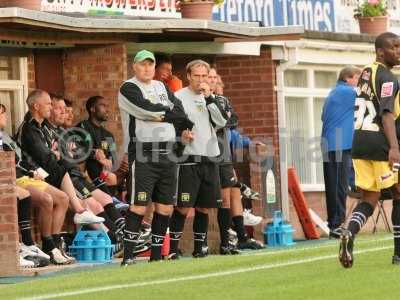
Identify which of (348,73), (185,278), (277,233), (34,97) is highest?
(348,73)

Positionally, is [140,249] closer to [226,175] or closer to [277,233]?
[226,175]

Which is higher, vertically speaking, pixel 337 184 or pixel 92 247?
pixel 337 184

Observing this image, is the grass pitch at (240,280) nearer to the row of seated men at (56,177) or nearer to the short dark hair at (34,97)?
the row of seated men at (56,177)

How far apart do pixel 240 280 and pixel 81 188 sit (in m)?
5.91

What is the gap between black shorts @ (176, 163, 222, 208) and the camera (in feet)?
56.5

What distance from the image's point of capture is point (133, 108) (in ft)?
52.9

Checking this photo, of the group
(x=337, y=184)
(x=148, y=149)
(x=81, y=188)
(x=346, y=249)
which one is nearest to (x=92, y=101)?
(x=81, y=188)

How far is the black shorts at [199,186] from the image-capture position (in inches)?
678

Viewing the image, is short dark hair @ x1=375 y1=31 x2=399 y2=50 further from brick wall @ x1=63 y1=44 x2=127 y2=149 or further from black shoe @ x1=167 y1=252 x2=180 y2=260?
brick wall @ x1=63 y1=44 x2=127 y2=149

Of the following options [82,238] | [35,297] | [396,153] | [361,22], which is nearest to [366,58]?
[361,22]

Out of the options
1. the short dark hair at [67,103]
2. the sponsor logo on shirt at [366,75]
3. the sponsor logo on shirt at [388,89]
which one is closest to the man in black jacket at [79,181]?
the short dark hair at [67,103]

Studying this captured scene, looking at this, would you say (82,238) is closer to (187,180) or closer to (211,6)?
(187,180)

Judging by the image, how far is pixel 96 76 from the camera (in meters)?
20.9

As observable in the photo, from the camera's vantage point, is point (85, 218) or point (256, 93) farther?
point (256, 93)
